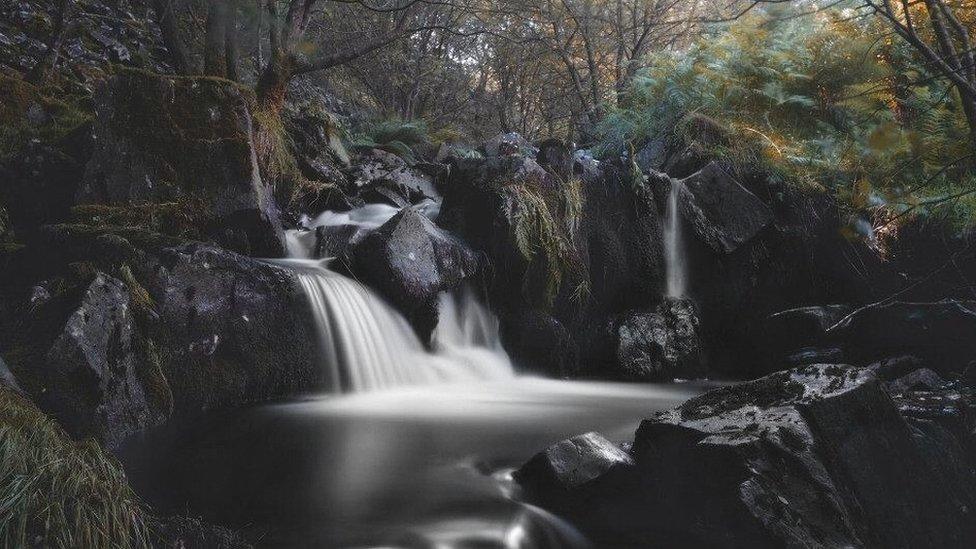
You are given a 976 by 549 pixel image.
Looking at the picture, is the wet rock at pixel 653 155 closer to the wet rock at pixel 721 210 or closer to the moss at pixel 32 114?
the wet rock at pixel 721 210

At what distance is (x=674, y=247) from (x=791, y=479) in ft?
16.5

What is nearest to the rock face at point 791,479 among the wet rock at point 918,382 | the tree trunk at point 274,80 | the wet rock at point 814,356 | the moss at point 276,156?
the wet rock at point 918,382

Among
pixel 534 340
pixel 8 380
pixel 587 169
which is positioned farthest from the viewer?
pixel 587 169

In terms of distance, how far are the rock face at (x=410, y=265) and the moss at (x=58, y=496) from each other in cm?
349

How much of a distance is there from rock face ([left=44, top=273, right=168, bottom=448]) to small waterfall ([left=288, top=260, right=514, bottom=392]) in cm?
150

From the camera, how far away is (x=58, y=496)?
1.92 meters

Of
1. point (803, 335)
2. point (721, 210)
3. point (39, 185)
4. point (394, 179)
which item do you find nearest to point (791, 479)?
point (803, 335)

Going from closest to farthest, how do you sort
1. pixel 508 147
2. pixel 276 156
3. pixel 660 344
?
pixel 660 344 < pixel 276 156 < pixel 508 147

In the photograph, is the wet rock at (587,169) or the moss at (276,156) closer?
the moss at (276,156)

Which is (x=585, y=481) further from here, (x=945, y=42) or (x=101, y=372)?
(x=101, y=372)

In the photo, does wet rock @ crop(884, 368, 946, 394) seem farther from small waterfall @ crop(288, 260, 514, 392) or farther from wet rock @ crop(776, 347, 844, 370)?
small waterfall @ crop(288, 260, 514, 392)

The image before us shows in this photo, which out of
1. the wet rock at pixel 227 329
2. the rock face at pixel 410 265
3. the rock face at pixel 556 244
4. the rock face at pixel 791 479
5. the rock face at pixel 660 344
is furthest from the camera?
the rock face at pixel 660 344

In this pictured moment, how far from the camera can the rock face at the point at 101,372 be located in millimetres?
3157

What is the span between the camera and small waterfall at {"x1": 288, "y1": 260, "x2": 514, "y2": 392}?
5125 mm
